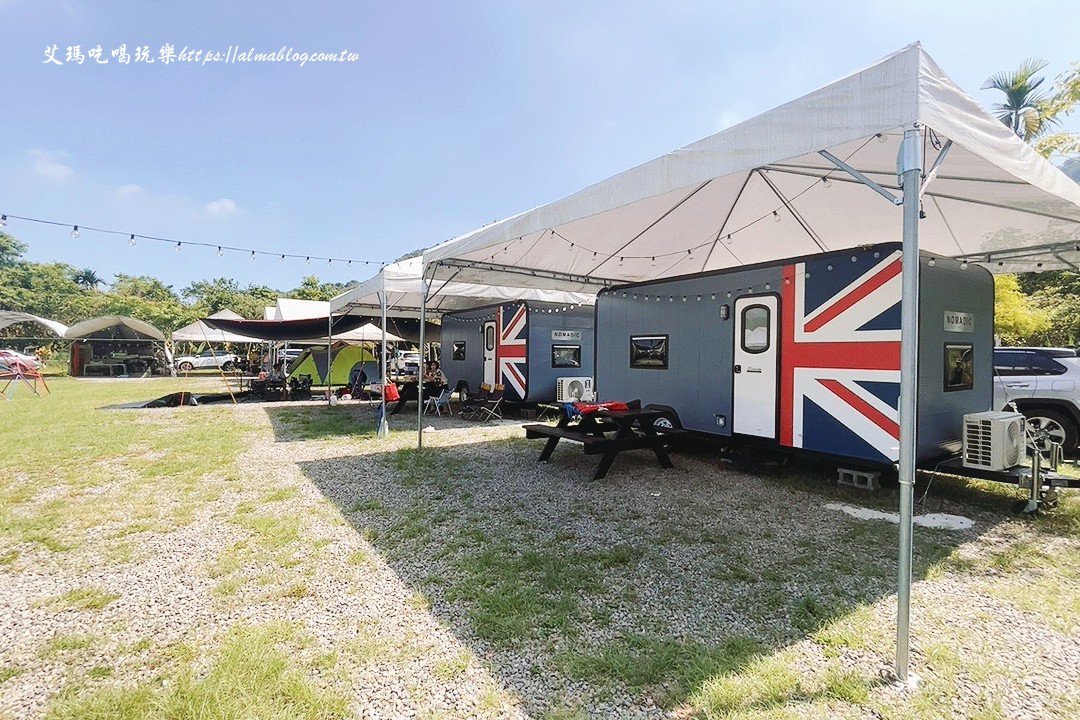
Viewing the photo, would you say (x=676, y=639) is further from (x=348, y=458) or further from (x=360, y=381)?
(x=360, y=381)

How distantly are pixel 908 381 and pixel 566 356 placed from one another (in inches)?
308

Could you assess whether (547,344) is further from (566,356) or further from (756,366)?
(756,366)

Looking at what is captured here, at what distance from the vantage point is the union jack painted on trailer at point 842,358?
13.6 ft

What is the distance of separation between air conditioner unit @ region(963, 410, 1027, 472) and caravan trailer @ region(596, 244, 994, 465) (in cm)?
26

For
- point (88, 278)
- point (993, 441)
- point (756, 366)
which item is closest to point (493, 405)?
point (756, 366)

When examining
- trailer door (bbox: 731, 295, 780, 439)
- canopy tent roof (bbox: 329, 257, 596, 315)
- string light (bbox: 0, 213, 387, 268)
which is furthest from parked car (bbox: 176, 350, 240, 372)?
trailer door (bbox: 731, 295, 780, 439)

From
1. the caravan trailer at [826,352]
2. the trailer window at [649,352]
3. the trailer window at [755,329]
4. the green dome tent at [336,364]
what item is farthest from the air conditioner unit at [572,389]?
the green dome tent at [336,364]

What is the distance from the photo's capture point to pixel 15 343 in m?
27.3

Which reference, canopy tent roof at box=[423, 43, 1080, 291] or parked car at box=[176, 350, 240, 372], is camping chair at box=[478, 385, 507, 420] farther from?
parked car at box=[176, 350, 240, 372]

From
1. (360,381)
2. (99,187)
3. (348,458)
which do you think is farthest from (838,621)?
(99,187)

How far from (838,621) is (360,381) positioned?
13771mm

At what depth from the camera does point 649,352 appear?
6469 millimetres

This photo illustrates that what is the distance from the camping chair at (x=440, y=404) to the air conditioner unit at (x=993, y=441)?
27.8 feet

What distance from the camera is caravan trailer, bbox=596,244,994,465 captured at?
4207 millimetres
